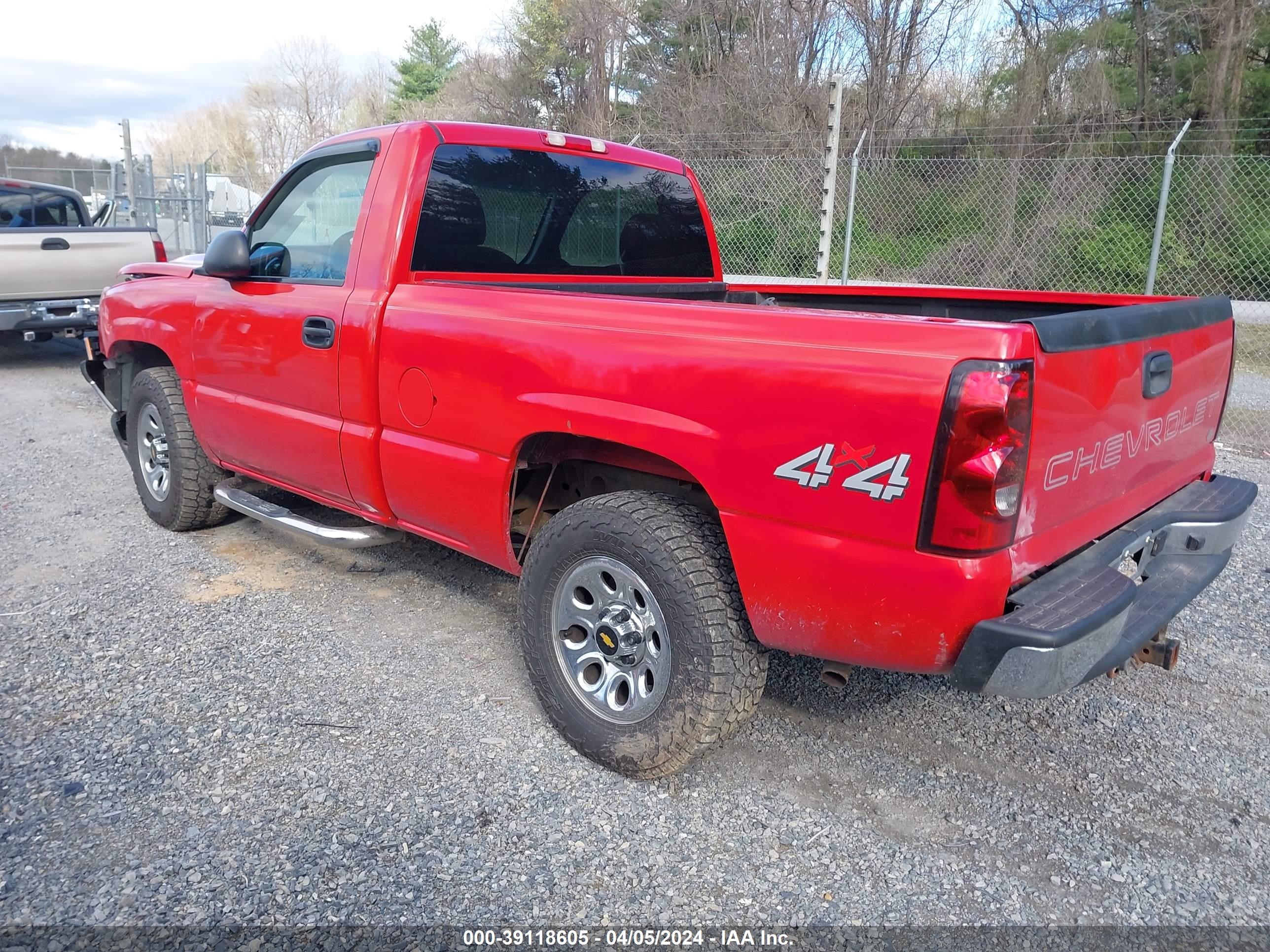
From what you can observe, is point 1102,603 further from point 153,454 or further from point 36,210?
point 36,210

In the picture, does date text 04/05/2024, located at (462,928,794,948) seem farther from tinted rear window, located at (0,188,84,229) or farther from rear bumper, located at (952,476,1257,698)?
tinted rear window, located at (0,188,84,229)

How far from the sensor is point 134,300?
5.00m

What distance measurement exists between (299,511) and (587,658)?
249 cm

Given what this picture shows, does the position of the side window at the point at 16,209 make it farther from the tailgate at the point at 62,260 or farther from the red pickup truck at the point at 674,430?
the red pickup truck at the point at 674,430

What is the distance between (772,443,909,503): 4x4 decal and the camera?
2209mm

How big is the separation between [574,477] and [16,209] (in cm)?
959

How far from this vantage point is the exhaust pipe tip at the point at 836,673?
2631 millimetres

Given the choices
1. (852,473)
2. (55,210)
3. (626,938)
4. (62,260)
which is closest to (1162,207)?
(852,473)

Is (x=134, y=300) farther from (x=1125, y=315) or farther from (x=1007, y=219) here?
(x=1007, y=219)

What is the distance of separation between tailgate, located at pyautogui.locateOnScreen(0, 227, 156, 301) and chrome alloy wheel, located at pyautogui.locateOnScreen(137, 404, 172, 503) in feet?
15.5

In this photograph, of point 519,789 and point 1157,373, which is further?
point 519,789

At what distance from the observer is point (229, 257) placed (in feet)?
13.0

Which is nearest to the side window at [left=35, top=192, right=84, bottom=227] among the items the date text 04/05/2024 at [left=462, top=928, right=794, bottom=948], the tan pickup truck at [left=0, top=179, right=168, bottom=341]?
the tan pickup truck at [left=0, top=179, right=168, bottom=341]

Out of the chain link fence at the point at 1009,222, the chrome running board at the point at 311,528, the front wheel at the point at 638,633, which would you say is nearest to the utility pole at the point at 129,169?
the chain link fence at the point at 1009,222
